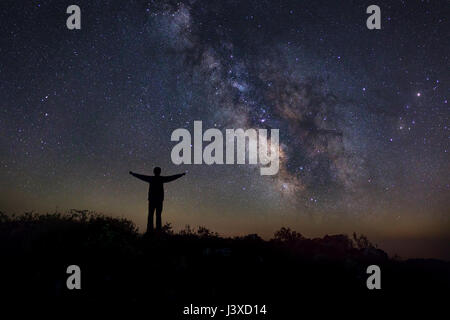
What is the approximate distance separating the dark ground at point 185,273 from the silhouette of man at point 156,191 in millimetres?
617

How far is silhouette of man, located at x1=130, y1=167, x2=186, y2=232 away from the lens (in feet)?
33.1

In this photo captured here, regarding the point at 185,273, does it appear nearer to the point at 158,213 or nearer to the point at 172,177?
the point at 158,213

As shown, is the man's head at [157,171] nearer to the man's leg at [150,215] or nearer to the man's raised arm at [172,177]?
the man's raised arm at [172,177]

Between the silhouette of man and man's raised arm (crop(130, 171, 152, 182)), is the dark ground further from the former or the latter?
man's raised arm (crop(130, 171, 152, 182))

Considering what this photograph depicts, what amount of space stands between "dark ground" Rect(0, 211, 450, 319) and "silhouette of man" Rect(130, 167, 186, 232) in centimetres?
62

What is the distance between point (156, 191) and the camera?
10219mm

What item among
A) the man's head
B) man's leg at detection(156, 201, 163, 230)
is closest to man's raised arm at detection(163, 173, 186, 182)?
the man's head

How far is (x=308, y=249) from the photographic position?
32.8 ft

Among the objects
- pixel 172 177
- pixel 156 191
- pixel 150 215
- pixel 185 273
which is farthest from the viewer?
pixel 172 177

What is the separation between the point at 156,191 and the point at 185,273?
369 centimetres

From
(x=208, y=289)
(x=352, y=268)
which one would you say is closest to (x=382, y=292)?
(x=352, y=268)

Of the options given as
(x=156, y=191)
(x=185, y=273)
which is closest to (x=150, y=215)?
(x=156, y=191)

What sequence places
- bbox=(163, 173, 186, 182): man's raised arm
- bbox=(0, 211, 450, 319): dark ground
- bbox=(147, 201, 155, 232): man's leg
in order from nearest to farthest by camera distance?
bbox=(0, 211, 450, 319): dark ground, bbox=(147, 201, 155, 232): man's leg, bbox=(163, 173, 186, 182): man's raised arm
